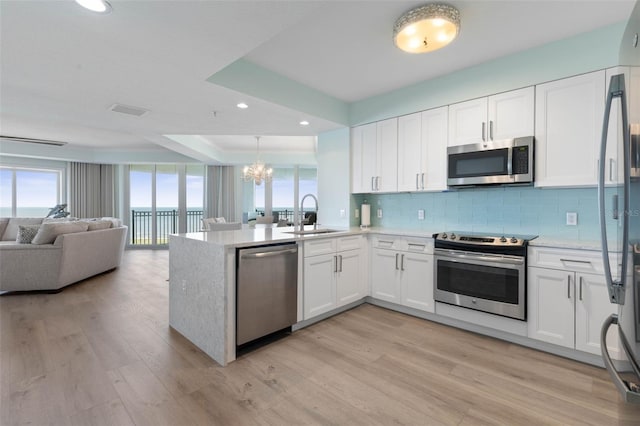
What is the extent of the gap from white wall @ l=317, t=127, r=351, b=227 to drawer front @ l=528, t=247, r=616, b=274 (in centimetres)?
Result: 208

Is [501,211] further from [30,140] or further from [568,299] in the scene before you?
[30,140]

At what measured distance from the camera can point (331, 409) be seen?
174 cm

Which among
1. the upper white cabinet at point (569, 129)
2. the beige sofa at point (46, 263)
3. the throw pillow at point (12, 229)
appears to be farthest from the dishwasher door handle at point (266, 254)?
the throw pillow at point (12, 229)

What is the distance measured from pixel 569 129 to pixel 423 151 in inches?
49.0

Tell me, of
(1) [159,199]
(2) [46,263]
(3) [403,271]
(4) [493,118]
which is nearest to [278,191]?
(1) [159,199]

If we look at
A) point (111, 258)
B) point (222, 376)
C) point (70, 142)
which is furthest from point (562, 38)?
point (70, 142)

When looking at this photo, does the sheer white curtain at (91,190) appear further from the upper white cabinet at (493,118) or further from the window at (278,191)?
the upper white cabinet at (493,118)

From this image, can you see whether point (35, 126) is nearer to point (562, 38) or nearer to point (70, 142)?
point (70, 142)

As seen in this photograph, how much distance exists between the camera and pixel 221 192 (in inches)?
338

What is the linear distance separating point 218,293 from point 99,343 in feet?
4.19

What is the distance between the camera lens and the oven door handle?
8.10 ft

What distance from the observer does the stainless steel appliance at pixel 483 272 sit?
8.07ft

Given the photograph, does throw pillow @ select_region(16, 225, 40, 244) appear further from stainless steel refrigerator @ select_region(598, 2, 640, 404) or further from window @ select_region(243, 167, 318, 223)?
stainless steel refrigerator @ select_region(598, 2, 640, 404)

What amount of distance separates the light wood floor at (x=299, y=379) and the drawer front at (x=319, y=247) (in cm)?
75
